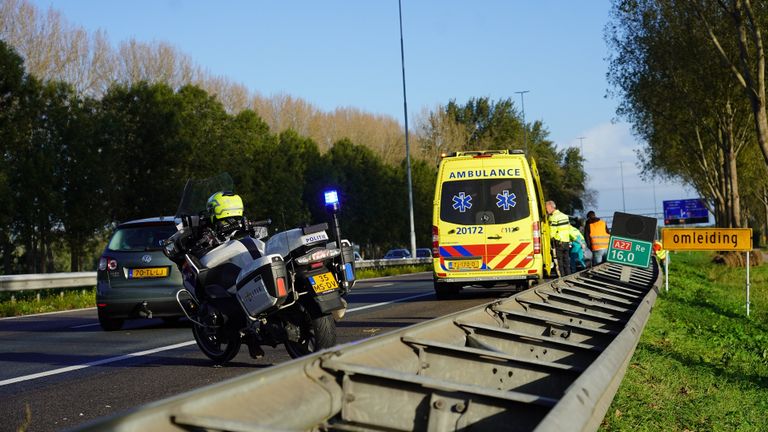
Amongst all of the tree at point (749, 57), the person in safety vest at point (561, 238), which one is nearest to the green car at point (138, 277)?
the person in safety vest at point (561, 238)

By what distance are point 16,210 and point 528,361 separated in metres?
42.1

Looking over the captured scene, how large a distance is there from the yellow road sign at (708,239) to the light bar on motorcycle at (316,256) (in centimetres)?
1162

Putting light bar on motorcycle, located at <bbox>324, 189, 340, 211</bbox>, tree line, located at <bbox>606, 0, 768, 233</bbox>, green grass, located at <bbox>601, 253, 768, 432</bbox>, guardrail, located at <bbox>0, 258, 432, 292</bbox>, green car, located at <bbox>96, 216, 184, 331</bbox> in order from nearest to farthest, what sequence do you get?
green grass, located at <bbox>601, 253, 768, 432</bbox>, light bar on motorcycle, located at <bbox>324, 189, 340, 211</bbox>, green car, located at <bbox>96, 216, 184, 331</bbox>, guardrail, located at <bbox>0, 258, 432, 292</bbox>, tree line, located at <bbox>606, 0, 768, 233</bbox>

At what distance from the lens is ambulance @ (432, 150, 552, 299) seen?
17953 mm

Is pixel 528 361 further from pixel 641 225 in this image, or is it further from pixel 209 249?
pixel 641 225

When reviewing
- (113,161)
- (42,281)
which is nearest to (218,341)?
(42,281)

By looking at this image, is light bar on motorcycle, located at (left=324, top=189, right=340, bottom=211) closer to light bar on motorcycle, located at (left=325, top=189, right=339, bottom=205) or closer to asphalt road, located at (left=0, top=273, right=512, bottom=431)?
light bar on motorcycle, located at (left=325, top=189, right=339, bottom=205)

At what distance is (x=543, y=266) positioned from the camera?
18.8 metres

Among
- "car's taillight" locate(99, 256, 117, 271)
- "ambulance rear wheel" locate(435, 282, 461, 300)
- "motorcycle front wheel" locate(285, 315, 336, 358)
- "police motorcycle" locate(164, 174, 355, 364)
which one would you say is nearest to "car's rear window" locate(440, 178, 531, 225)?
"ambulance rear wheel" locate(435, 282, 461, 300)

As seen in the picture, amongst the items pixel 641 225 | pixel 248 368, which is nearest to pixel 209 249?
pixel 248 368

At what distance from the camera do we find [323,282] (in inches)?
313

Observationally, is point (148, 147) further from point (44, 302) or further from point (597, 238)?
point (597, 238)

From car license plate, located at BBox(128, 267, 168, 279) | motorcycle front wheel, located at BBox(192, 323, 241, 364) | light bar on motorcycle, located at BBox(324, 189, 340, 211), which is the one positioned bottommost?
motorcycle front wheel, located at BBox(192, 323, 241, 364)

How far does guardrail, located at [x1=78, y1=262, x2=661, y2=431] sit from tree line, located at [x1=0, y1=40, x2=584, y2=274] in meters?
36.3
